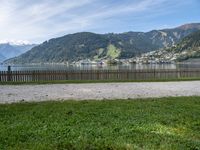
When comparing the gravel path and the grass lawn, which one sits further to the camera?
the gravel path

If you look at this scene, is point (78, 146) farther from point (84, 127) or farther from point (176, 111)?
point (176, 111)

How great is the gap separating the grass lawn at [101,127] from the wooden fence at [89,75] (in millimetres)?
20631

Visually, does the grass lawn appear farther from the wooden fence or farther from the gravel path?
the wooden fence

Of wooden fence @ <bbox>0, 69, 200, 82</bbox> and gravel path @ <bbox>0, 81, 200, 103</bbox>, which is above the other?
wooden fence @ <bbox>0, 69, 200, 82</bbox>

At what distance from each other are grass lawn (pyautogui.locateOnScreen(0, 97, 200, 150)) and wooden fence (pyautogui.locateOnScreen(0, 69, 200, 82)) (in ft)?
67.7

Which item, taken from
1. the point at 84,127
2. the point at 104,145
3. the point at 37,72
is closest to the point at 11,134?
the point at 84,127

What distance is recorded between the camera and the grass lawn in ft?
24.7

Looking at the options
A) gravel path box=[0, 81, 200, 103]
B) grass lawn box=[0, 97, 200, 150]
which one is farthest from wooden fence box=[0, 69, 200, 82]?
grass lawn box=[0, 97, 200, 150]

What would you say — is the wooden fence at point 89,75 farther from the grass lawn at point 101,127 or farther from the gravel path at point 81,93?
the grass lawn at point 101,127

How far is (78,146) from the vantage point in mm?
7223

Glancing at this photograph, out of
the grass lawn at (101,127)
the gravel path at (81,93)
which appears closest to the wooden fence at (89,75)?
the gravel path at (81,93)

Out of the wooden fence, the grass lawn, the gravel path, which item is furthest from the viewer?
the wooden fence

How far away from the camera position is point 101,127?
31.1 feet

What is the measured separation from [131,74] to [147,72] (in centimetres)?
247
